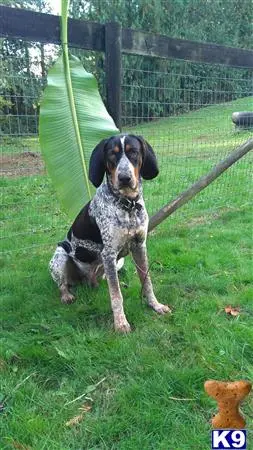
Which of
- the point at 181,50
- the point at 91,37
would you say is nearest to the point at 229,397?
the point at 91,37

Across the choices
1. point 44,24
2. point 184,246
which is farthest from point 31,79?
point 184,246

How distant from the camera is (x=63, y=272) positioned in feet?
12.9

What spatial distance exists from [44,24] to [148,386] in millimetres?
3026

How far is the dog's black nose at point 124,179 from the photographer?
308cm

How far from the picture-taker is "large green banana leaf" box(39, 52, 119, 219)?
391 centimetres

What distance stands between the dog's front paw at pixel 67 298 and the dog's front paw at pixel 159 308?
2.29ft

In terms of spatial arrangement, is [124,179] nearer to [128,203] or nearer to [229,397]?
[128,203]

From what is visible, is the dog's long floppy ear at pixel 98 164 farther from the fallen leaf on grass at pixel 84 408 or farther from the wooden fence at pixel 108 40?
the fallen leaf on grass at pixel 84 408

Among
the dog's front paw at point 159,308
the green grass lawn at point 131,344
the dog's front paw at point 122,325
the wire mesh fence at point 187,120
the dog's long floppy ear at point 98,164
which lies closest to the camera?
the green grass lawn at point 131,344

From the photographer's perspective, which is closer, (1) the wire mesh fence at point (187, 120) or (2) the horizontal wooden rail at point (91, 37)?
(2) the horizontal wooden rail at point (91, 37)

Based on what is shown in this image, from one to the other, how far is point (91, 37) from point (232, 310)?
2.71 m

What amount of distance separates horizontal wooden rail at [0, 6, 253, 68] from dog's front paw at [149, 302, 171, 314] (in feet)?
7.82

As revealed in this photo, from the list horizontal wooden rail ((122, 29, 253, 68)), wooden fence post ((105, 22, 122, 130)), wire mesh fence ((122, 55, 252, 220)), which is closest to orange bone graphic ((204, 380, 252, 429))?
wooden fence post ((105, 22, 122, 130))

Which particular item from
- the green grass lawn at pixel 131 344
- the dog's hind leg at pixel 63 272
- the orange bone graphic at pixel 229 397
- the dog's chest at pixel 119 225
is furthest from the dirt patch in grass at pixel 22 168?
the orange bone graphic at pixel 229 397
